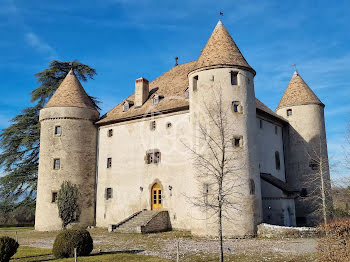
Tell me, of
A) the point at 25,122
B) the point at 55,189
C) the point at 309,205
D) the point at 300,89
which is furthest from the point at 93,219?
the point at 300,89

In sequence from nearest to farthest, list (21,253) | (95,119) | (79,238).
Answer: (79,238) → (21,253) → (95,119)

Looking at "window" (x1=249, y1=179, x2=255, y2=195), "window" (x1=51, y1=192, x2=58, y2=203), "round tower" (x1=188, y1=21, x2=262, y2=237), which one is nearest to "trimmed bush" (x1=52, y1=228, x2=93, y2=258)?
"round tower" (x1=188, y1=21, x2=262, y2=237)

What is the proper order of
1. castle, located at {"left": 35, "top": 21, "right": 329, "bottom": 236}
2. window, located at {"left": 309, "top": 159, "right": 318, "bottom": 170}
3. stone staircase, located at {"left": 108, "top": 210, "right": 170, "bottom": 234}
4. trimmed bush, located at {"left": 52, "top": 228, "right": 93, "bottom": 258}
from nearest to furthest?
trimmed bush, located at {"left": 52, "top": 228, "right": 93, "bottom": 258} → castle, located at {"left": 35, "top": 21, "right": 329, "bottom": 236} → stone staircase, located at {"left": 108, "top": 210, "right": 170, "bottom": 234} → window, located at {"left": 309, "top": 159, "right": 318, "bottom": 170}

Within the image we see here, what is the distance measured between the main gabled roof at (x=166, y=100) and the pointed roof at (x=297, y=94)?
2.26 m

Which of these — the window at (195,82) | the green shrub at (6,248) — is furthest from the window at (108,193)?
the green shrub at (6,248)

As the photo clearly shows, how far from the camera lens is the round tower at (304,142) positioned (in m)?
27.7

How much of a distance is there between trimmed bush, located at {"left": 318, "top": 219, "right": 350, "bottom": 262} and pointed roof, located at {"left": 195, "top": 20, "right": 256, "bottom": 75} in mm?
12252

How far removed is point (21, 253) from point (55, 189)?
1142 centimetres

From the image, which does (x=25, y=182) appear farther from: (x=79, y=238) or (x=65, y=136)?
(x=79, y=238)

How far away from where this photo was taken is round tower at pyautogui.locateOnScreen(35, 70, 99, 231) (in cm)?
2644

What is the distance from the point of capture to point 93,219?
27.3 metres

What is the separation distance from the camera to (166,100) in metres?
25.9

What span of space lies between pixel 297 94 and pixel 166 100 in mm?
11808

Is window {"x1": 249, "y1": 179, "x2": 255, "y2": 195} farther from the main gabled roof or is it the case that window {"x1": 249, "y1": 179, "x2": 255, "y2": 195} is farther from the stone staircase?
the main gabled roof
